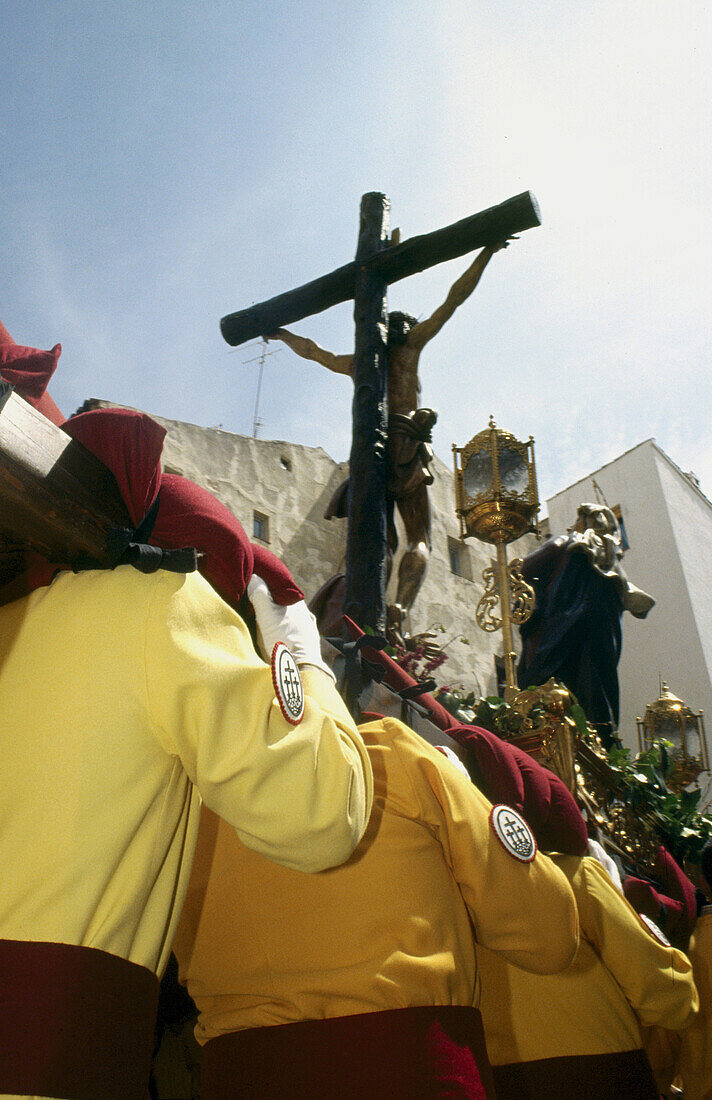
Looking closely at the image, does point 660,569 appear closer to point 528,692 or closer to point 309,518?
point 309,518

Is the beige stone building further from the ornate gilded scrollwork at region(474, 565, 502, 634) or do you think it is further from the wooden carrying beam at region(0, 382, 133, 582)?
the wooden carrying beam at region(0, 382, 133, 582)

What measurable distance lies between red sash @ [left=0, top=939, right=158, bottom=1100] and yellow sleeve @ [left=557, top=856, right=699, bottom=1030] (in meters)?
1.48

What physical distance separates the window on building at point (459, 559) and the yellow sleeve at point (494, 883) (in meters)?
7.68

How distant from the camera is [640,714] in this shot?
11.1 meters

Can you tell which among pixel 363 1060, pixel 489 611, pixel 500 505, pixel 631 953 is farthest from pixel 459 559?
pixel 363 1060

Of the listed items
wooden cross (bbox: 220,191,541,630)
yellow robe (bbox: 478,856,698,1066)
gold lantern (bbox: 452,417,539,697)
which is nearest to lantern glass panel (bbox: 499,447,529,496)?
gold lantern (bbox: 452,417,539,697)

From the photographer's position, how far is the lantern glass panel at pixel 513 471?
471cm

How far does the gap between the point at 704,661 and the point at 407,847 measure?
399 inches

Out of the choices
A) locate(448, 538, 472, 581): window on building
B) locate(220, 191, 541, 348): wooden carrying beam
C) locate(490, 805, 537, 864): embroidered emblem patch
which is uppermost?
locate(220, 191, 541, 348): wooden carrying beam

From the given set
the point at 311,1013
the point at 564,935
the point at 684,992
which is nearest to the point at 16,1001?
the point at 311,1013

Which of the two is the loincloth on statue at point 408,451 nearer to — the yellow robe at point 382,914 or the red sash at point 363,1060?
the yellow robe at point 382,914

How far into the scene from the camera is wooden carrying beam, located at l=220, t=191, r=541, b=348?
185 inches

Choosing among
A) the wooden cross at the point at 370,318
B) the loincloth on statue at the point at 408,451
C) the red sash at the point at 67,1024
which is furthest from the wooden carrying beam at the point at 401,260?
the red sash at the point at 67,1024

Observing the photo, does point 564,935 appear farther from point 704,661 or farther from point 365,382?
point 704,661
